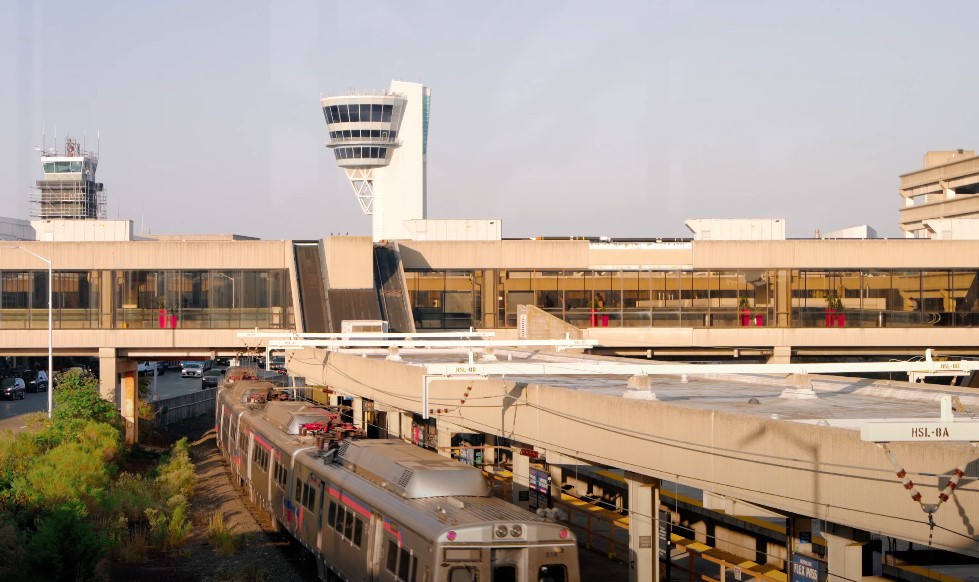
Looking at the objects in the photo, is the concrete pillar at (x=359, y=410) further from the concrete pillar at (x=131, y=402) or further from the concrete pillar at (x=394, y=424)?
the concrete pillar at (x=131, y=402)

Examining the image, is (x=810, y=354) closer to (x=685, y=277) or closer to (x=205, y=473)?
(x=685, y=277)

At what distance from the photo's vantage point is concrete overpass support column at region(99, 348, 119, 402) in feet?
153

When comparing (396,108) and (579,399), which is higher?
(396,108)

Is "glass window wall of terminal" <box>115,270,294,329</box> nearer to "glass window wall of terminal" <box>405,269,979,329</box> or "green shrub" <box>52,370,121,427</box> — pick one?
"green shrub" <box>52,370,121,427</box>

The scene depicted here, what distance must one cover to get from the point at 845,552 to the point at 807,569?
3.93 ft

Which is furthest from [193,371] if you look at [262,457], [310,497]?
[310,497]

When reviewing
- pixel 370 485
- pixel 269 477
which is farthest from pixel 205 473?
pixel 370 485

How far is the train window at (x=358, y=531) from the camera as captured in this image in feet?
54.9

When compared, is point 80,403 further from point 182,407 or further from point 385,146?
point 385,146

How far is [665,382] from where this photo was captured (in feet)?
83.2

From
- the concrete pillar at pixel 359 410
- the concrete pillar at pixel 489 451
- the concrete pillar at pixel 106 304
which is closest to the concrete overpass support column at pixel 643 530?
the concrete pillar at pixel 489 451

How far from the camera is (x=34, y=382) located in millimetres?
75812

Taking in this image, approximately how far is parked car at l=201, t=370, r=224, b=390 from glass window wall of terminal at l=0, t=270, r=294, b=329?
95.4ft

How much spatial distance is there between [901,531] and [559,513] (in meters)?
5.14
